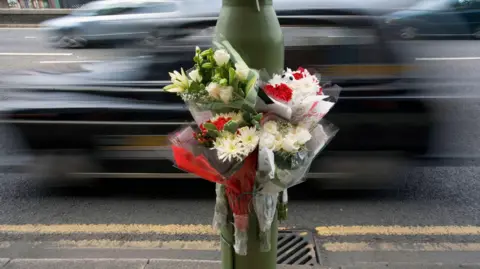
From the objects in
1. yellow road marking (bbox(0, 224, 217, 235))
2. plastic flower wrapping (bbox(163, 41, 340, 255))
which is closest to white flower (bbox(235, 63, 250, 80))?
plastic flower wrapping (bbox(163, 41, 340, 255))

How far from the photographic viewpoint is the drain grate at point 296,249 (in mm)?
2967

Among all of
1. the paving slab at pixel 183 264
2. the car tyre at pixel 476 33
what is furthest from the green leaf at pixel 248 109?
the car tyre at pixel 476 33

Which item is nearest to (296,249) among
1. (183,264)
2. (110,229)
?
(183,264)

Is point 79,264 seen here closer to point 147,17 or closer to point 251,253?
point 251,253

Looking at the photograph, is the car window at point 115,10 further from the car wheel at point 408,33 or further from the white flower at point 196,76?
the white flower at point 196,76

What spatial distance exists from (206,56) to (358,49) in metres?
2.08

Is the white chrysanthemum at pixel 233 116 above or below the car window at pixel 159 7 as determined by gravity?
below

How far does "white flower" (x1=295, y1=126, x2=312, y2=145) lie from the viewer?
161cm

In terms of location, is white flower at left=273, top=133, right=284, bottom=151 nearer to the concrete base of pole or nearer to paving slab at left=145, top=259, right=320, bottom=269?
the concrete base of pole

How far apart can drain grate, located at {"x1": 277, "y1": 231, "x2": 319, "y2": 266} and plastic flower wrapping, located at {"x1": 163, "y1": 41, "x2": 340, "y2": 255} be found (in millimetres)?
1292

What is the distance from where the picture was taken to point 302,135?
5.33 ft

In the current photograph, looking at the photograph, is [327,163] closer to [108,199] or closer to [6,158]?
[108,199]

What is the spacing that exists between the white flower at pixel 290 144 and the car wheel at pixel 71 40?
2.93 metres

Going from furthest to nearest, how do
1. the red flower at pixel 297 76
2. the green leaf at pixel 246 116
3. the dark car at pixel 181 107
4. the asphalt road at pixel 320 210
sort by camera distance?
1. the dark car at pixel 181 107
2. the asphalt road at pixel 320 210
3. the red flower at pixel 297 76
4. the green leaf at pixel 246 116
